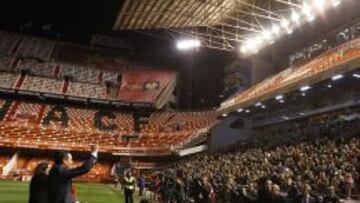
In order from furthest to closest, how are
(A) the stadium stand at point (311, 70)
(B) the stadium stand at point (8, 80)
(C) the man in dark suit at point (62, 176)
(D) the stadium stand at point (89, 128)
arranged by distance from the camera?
(B) the stadium stand at point (8, 80)
(D) the stadium stand at point (89, 128)
(A) the stadium stand at point (311, 70)
(C) the man in dark suit at point (62, 176)

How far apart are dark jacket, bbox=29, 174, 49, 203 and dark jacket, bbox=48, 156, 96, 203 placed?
0.12 metres

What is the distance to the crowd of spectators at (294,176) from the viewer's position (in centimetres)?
1385

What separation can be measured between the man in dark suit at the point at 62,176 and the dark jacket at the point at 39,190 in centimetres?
12

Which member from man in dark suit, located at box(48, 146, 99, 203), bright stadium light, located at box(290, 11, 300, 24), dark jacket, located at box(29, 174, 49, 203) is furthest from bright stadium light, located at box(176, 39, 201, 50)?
dark jacket, located at box(29, 174, 49, 203)

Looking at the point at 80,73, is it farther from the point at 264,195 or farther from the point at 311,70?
the point at 264,195

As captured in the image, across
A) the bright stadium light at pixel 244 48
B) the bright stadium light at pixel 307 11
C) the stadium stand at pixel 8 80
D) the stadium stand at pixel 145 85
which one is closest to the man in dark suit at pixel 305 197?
the bright stadium light at pixel 307 11

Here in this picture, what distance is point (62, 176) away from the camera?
26.0 ft

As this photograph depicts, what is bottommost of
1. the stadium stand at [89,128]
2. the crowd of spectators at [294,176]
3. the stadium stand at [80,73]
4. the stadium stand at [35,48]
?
the crowd of spectators at [294,176]

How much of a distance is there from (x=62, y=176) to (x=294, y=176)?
11.5 m

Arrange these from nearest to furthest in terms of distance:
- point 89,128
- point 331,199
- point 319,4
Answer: point 331,199 → point 319,4 → point 89,128

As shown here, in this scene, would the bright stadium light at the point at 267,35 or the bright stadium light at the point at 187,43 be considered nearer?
the bright stadium light at the point at 267,35

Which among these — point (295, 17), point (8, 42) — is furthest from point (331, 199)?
point (8, 42)

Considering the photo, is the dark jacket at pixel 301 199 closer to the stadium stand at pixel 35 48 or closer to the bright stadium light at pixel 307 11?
the bright stadium light at pixel 307 11

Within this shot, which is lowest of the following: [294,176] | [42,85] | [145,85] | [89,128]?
[294,176]
